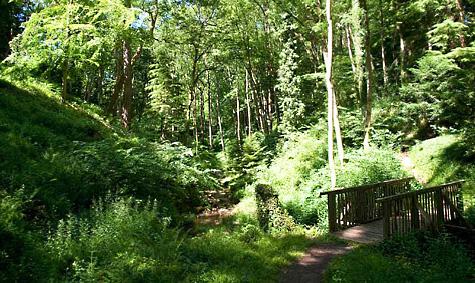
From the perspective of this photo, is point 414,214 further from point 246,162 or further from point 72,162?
point 246,162

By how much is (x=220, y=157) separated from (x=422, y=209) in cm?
1944

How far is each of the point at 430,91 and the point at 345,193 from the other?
32.2 ft

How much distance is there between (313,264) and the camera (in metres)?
6.95

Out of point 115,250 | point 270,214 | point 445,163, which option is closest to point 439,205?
point 270,214

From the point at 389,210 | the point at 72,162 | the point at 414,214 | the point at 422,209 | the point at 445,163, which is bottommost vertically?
the point at 414,214

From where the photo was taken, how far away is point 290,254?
7.47 metres

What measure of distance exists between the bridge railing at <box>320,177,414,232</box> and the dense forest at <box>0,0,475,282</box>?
575 millimetres

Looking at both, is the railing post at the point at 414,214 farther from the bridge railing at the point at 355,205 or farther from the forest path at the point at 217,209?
the forest path at the point at 217,209

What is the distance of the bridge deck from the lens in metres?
8.42

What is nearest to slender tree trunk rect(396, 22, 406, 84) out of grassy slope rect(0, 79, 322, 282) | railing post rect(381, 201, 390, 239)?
railing post rect(381, 201, 390, 239)

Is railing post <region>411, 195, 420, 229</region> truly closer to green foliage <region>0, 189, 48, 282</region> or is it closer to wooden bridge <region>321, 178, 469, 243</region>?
wooden bridge <region>321, 178, 469, 243</region>

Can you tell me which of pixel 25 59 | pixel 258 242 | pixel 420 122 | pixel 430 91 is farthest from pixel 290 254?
pixel 420 122

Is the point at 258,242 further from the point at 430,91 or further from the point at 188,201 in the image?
the point at 430,91

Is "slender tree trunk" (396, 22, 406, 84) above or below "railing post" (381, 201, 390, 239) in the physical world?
above
